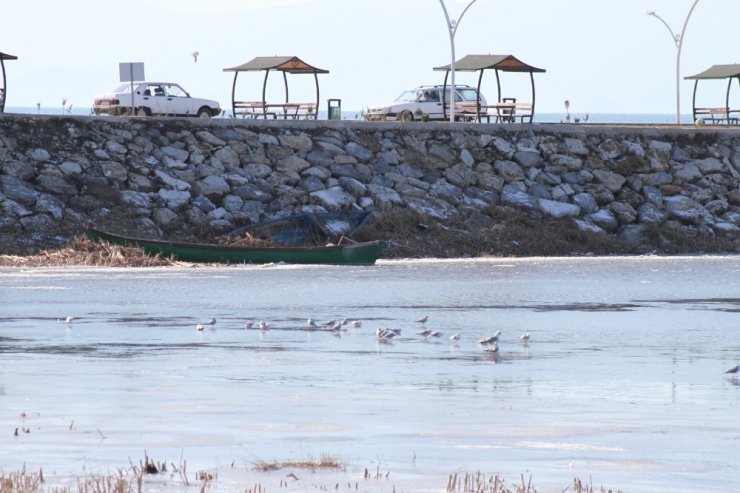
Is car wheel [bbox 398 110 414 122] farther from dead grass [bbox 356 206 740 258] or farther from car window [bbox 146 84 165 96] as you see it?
dead grass [bbox 356 206 740 258]

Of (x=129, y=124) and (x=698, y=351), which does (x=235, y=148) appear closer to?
(x=129, y=124)

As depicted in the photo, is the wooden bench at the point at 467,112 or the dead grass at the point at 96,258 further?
the wooden bench at the point at 467,112

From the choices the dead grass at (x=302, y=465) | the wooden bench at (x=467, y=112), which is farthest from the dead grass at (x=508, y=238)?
the dead grass at (x=302, y=465)

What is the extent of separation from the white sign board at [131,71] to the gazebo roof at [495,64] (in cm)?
1271

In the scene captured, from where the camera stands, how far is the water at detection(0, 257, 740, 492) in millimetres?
12117

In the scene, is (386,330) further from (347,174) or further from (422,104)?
(422,104)

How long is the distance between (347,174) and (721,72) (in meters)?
20.6

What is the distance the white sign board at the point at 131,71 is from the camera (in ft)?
146

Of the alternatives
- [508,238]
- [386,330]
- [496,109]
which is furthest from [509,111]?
[386,330]

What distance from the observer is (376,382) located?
1706 centimetres

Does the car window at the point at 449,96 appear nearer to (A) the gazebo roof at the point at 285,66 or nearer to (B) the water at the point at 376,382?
(A) the gazebo roof at the point at 285,66

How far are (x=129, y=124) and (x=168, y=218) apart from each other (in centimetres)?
428

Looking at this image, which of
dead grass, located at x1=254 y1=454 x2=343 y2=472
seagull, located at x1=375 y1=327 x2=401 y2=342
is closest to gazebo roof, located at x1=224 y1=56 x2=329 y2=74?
seagull, located at x1=375 y1=327 x2=401 y2=342

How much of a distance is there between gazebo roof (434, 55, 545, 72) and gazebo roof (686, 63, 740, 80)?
26.6 ft
